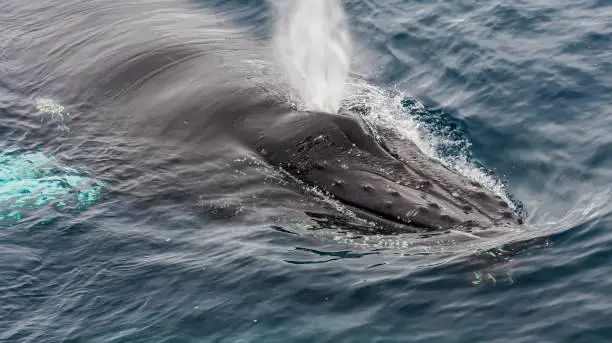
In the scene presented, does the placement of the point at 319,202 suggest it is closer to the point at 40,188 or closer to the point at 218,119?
the point at 218,119

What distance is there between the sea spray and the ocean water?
4.8 inches

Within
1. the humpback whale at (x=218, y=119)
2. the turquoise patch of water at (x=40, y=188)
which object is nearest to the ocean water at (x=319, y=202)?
the turquoise patch of water at (x=40, y=188)

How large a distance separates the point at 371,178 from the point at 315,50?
20.1ft

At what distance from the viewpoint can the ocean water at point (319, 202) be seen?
29.8 feet

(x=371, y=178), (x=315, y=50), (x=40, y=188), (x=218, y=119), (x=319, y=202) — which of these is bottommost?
(x=319, y=202)

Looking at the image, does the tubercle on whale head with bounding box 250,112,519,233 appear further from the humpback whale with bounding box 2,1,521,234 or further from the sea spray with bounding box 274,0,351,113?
the sea spray with bounding box 274,0,351,113

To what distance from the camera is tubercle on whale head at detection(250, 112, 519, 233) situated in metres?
10.3

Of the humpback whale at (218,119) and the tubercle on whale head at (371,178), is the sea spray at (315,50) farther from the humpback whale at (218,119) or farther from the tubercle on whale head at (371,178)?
the tubercle on whale head at (371,178)

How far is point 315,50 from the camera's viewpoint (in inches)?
651

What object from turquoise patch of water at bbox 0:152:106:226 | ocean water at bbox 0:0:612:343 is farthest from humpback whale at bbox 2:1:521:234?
turquoise patch of water at bbox 0:152:106:226

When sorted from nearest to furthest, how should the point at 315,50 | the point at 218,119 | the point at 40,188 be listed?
1. the point at 40,188
2. the point at 218,119
3. the point at 315,50

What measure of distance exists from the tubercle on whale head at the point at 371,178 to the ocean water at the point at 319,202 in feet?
1.15

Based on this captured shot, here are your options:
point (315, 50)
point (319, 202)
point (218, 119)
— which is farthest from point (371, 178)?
point (315, 50)

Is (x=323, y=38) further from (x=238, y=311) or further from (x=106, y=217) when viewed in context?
(x=238, y=311)
